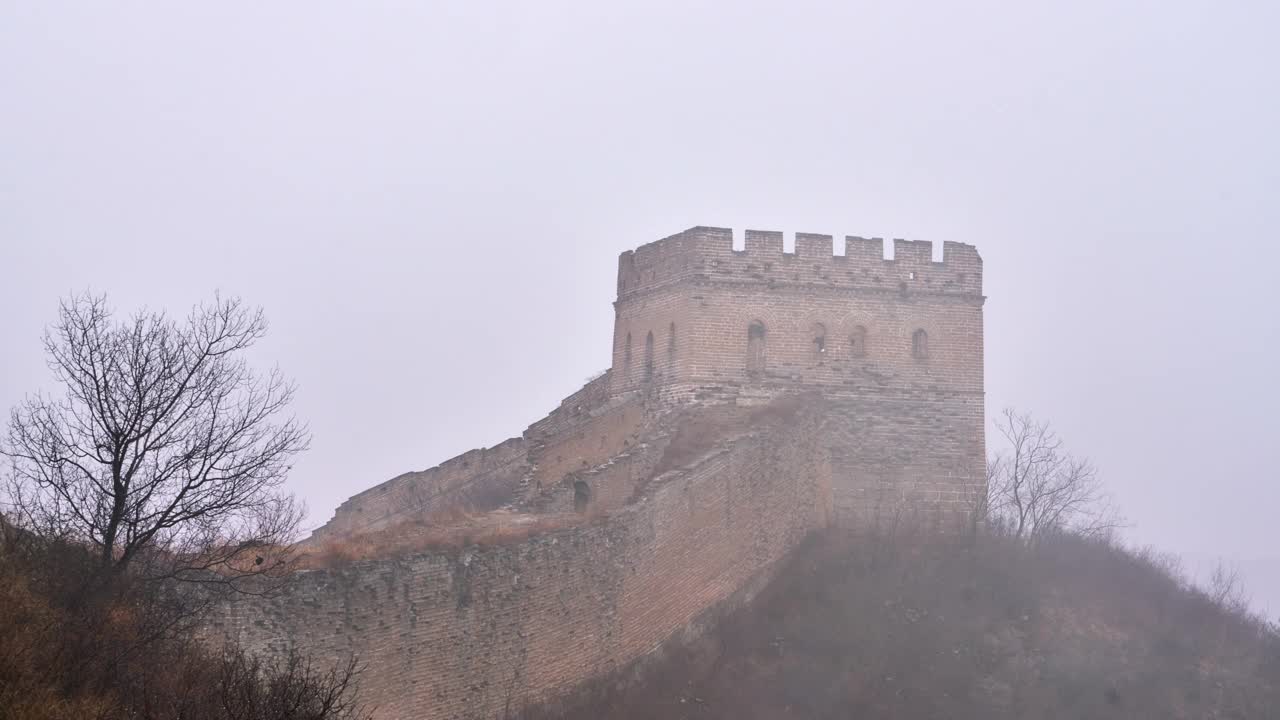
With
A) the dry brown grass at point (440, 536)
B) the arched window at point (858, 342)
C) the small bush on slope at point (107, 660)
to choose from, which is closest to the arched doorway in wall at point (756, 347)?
the arched window at point (858, 342)

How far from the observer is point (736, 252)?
30.7 m

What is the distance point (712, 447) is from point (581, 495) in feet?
8.89

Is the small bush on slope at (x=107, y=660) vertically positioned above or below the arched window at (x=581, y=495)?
below

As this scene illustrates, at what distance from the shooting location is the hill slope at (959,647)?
2438cm

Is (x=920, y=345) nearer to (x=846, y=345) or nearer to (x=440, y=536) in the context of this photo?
(x=846, y=345)

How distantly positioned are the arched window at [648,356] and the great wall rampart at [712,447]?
5cm

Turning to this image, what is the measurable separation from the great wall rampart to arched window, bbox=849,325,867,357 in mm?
31

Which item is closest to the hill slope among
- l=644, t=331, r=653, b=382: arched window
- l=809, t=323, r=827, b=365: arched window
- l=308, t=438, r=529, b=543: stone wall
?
l=809, t=323, r=827, b=365: arched window

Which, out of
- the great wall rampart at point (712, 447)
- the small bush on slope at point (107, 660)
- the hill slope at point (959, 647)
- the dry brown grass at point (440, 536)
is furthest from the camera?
the hill slope at point (959, 647)

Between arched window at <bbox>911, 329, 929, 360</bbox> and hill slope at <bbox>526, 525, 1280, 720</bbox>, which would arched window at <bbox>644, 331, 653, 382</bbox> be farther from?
arched window at <bbox>911, 329, 929, 360</bbox>

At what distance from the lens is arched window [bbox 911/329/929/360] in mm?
31141

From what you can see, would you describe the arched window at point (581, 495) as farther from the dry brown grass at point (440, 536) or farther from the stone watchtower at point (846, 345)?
the stone watchtower at point (846, 345)

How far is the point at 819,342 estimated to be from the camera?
1215 inches

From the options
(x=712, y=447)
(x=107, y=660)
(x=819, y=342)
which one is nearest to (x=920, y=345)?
(x=819, y=342)
